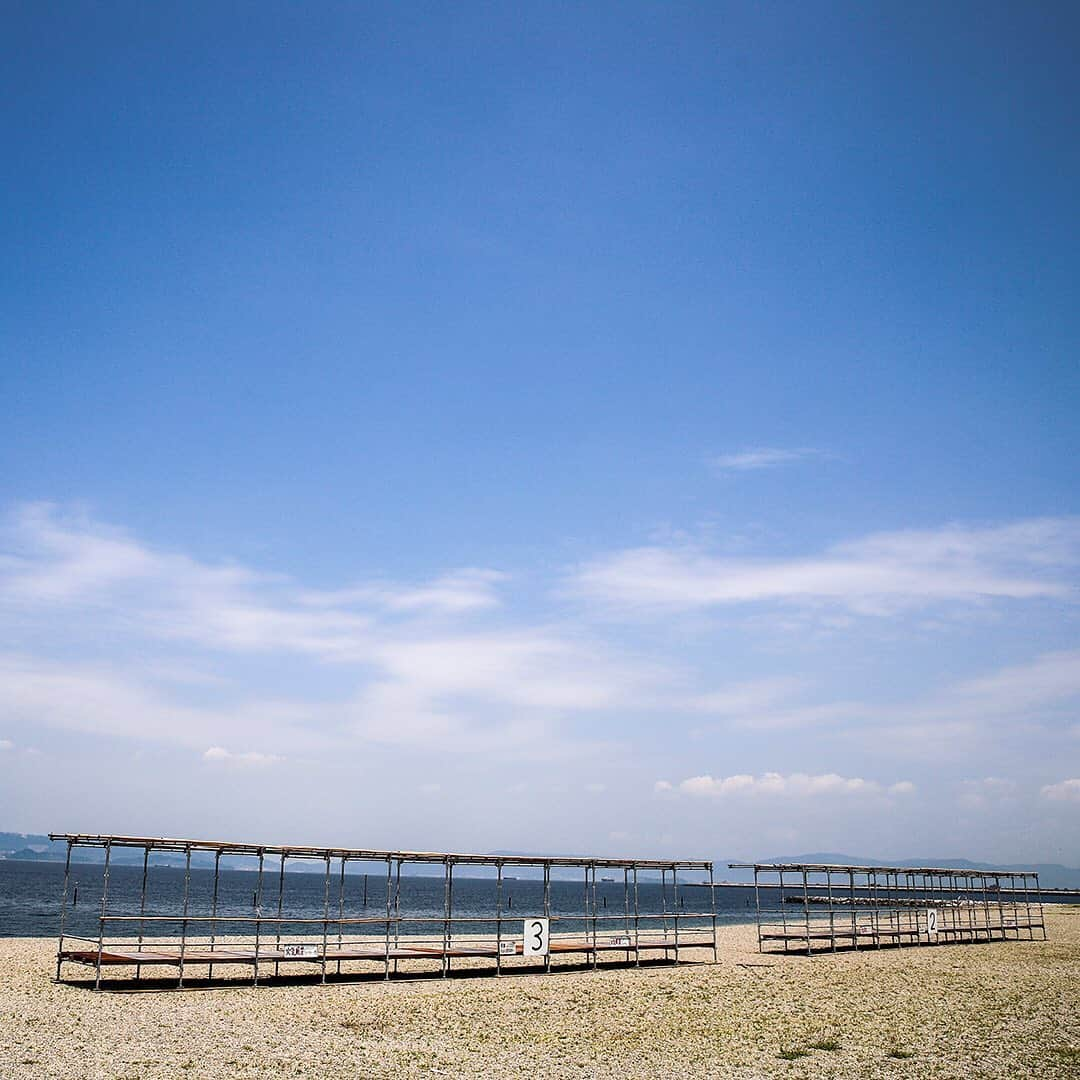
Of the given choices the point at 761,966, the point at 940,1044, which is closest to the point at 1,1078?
the point at 940,1044

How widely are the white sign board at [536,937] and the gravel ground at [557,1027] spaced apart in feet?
2.18

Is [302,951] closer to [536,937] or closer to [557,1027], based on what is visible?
[536,937]

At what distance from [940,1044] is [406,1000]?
10499mm

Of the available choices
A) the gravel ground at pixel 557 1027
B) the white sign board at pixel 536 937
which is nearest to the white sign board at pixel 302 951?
the gravel ground at pixel 557 1027

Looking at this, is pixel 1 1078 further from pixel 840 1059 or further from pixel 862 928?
pixel 862 928

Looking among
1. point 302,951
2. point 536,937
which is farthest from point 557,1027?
point 536,937

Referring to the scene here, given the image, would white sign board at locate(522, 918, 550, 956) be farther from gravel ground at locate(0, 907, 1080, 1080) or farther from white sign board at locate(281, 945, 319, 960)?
white sign board at locate(281, 945, 319, 960)

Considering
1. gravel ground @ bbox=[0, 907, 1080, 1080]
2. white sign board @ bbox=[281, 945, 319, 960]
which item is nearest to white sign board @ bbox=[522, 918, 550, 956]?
gravel ground @ bbox=[0, 907, 1080, 1080]

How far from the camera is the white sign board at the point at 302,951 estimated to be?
24.0m

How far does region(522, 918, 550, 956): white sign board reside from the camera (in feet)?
88.8

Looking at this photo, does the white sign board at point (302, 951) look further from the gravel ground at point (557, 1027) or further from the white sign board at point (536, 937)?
the white sign board at point (536, 937)

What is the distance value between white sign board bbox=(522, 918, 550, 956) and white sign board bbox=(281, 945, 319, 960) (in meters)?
5.58

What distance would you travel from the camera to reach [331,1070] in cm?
1479

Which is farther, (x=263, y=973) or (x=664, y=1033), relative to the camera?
(x=263, y=973)
